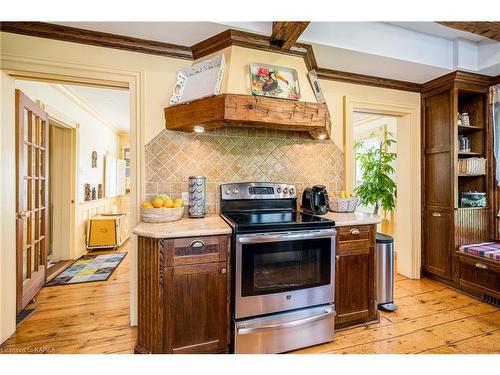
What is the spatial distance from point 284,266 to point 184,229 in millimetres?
768

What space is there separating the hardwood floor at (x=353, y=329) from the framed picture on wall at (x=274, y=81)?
197cm

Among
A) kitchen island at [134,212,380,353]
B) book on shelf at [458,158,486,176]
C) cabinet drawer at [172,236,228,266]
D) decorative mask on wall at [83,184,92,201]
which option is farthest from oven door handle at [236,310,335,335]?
decorative mask on wall at [83,184,92,201]

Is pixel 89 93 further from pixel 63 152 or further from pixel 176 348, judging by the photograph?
pixel 176 348

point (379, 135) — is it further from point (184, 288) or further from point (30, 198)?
point (30, 198)

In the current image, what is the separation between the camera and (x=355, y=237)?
205 cm

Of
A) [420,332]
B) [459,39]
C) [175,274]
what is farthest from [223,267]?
[459,39]

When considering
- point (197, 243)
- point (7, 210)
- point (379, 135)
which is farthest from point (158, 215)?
point (379, 135)

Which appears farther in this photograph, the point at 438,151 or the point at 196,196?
the point at 438,151

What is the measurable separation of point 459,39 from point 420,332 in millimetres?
2870

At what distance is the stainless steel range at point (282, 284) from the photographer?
1.70m

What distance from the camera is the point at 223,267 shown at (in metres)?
1.69

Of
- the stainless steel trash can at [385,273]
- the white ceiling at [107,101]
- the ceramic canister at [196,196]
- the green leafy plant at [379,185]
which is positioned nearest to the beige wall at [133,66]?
the ceramic canister at [196,196]

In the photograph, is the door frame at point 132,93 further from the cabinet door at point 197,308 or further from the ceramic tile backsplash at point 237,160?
the cabinet door at point 197,308

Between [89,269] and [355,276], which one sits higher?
[355,276]
